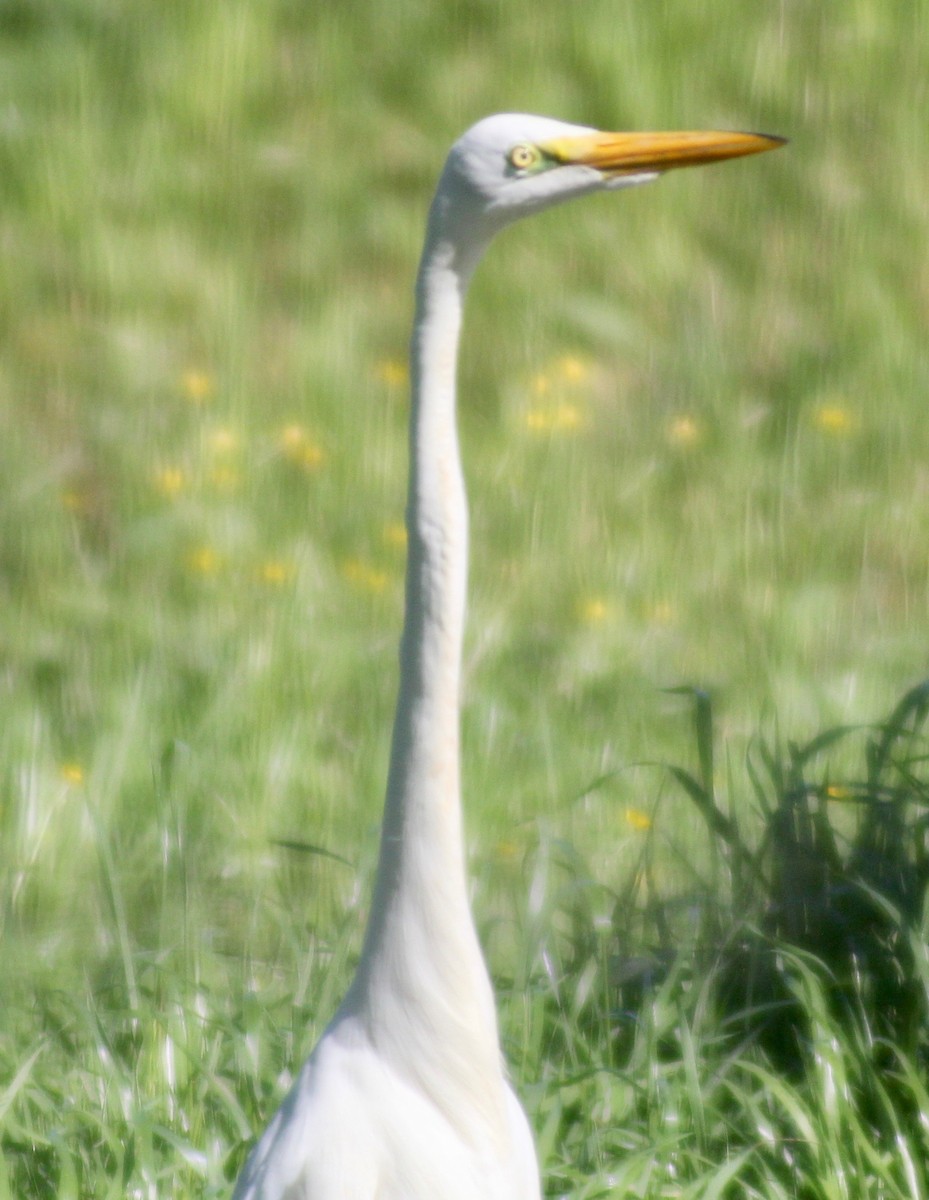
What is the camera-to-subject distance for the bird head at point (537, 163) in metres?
1.68

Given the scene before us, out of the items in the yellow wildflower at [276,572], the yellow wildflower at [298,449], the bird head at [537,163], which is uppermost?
the bird head at [537,163]

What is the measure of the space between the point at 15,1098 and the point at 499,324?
110 inches

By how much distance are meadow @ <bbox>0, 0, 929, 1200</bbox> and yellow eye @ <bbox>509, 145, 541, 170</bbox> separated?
1146 mm

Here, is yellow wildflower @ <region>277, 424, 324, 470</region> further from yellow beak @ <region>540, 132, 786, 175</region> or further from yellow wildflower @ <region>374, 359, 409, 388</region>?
yellow beak @ <region>540, 132, 786, 175</region>

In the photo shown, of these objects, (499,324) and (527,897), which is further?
(499,324)

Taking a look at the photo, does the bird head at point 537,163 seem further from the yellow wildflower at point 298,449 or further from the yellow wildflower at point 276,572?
the yellow wildflower at point 298,449

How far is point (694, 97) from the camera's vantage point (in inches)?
204

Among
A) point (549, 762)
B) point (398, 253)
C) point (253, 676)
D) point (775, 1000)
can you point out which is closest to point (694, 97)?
point (398, 253)

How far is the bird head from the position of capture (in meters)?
1.68

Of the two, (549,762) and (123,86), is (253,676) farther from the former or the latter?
(123,86)

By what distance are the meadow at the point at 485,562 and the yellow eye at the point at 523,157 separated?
115 cm

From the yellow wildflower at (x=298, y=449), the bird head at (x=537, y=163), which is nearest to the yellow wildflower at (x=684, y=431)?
the yellow wildflower at (x=298, y=449)

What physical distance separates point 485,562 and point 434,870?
7.74 ft

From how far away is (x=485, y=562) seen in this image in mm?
4078
